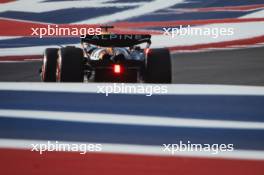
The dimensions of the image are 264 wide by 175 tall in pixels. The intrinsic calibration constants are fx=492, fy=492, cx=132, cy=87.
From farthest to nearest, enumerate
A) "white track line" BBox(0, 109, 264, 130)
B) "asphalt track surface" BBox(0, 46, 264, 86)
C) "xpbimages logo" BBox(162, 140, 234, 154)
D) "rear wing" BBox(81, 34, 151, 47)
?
"asphalt track surface" BBox(0, 46, 264, 86) → "rear wing" BBox(81, 34, 151, 47) → "white track line" BBox(0, 109, 264, 130) → "xpbimages logo" BBox(162, 140, 234, 154)

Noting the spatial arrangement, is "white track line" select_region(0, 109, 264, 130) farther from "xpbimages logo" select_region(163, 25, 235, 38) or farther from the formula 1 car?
"xpbimages logo" select_region(163, 25, 235, 38)

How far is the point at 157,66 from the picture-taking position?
5.86m

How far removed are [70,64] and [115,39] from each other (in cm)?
61

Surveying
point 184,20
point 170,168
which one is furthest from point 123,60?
point 184,20

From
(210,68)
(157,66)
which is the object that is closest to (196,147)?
(157,66)

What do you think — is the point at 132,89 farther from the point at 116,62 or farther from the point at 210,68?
the point at 210,68

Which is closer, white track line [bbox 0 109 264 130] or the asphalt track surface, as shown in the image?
white track line [bbox 0 109 264 130]

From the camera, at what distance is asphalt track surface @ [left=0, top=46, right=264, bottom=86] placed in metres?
6.94

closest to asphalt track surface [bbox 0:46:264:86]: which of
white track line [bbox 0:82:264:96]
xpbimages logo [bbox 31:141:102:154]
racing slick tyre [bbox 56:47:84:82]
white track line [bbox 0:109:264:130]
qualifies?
white track line [bbox 0:82:264:96]

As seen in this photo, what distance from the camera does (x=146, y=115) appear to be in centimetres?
512

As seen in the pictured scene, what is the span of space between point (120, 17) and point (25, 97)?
4.24 m

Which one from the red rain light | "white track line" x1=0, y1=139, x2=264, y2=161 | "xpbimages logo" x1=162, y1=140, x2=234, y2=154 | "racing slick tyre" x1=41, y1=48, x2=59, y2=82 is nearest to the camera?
"white track line" x1=0, y1=139, x2=264, y2=161

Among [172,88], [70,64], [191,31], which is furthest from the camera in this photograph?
[191,31]

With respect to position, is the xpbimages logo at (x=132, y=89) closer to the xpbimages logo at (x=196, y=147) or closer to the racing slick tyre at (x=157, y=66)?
the racing slick tyre at (x=157, y=66)
